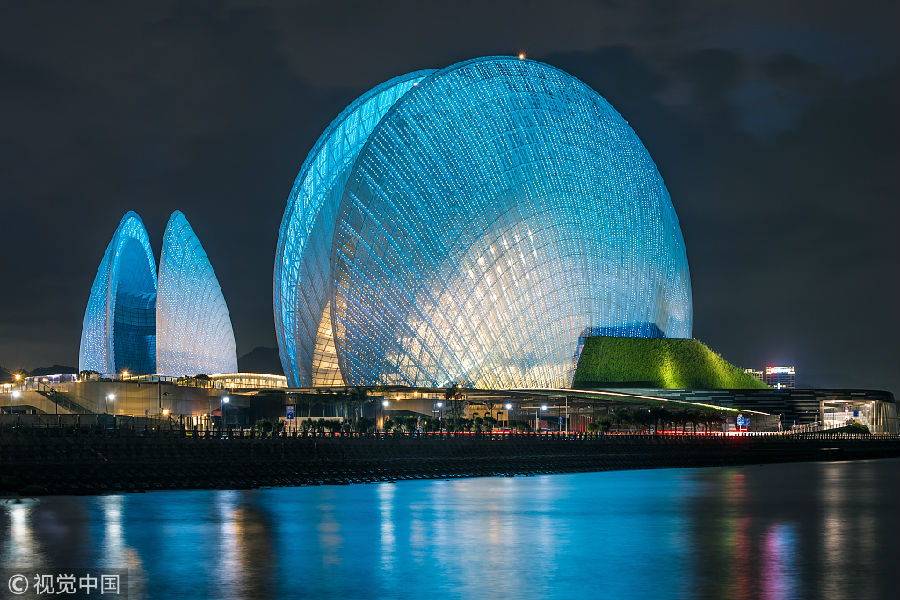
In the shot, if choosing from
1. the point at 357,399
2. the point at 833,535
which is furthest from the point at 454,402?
the point at 833,535

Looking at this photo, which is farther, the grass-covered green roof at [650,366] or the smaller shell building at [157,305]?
the smaller shell building at [157,305]

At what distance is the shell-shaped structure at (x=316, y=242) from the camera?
98.8m

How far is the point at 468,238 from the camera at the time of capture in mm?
92125

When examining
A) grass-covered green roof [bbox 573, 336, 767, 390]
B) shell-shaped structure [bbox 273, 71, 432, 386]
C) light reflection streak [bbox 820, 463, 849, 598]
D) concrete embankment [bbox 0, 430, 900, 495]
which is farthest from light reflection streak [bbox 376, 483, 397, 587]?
grass-covered green roof [bbox 573, 336, 767, 390]

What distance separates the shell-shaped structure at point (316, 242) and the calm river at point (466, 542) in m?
44.2

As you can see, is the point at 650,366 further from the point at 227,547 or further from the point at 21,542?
the point at 21,542

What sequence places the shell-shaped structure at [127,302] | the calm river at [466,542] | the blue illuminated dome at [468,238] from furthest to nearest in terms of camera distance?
the shell-shaped structure at [127,302] < the blue illuminated dome at [468,238] < the calm river at [466,542]

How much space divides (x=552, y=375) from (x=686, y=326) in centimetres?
2326

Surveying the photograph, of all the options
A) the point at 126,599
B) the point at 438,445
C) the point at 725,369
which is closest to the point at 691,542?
the point at 126,599

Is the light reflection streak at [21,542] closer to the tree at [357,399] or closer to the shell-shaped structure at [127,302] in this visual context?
the tree at [357,399]

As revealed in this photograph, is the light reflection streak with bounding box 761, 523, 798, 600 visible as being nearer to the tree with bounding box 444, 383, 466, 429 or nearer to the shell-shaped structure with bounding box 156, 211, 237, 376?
the tree with bounding box 444, 383, 466, 429

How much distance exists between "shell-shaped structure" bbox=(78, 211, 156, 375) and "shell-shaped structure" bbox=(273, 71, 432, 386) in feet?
46.9

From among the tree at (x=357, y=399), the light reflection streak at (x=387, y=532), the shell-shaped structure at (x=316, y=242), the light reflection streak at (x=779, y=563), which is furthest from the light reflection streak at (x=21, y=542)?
the shell-shaped structure at (x=316, y=242)

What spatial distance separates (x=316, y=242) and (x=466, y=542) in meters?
64.7
